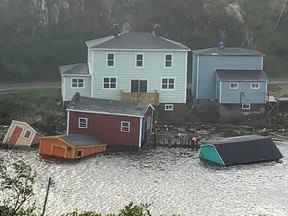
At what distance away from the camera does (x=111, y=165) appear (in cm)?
4738

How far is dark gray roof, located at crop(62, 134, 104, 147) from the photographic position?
49938mm

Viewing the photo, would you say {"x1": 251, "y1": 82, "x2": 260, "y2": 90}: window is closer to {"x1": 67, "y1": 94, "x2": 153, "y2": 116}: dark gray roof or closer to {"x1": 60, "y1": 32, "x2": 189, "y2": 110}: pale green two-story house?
{"x1": 60, "y1": 32, "x2": 189, "y2": 110}: pale green two-story house

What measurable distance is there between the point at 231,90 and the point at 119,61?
35.4 feet

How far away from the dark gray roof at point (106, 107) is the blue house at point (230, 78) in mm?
10866

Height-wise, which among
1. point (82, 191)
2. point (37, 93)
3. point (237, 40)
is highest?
point (237, 40)

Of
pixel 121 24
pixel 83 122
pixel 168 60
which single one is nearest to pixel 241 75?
pixel 168 60

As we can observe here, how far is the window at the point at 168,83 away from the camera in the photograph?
6181cm

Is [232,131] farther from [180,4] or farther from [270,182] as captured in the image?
[180,4]

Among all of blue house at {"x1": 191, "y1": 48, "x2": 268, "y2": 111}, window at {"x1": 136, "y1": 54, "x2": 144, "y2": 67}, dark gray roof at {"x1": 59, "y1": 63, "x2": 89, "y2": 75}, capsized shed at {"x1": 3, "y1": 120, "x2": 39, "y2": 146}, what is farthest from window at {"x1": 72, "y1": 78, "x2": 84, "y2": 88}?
blue house at {"x1": 191, "y1": 48, "x2": 268, "y2": 111}

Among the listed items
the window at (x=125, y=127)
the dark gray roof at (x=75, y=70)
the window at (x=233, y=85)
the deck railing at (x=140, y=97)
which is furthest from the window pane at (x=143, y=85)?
the window at (x=125, y=127)

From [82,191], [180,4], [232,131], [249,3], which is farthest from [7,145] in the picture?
[249,3]

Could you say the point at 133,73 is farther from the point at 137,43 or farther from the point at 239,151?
the point at 239,151

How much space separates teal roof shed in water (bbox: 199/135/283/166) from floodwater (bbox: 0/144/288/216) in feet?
2.64

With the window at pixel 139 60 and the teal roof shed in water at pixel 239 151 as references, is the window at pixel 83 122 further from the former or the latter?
the window at pixel 139 60
